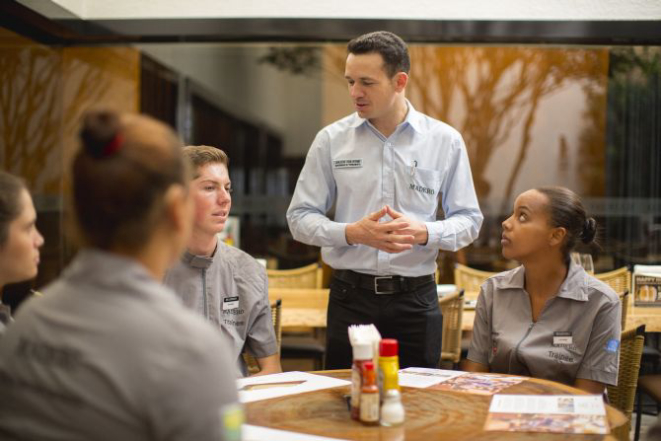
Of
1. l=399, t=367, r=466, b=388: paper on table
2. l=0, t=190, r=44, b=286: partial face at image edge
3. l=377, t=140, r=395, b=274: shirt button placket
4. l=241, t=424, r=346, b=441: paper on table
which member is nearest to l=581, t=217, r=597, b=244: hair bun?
l=377, t=140, r=395, b=274: shirt button placket

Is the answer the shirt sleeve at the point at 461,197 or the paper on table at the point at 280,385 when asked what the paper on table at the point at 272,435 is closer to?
the paper on table at the point at 280,385

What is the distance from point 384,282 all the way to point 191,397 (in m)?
1.92

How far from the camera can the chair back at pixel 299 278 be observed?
5184 millimetres

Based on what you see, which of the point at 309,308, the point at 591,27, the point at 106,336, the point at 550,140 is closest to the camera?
the point at 106,336

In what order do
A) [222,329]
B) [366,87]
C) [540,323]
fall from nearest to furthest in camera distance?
[222,329] < [540,323] < [366,87]

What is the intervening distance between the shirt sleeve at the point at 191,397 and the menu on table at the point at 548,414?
903 millimetres

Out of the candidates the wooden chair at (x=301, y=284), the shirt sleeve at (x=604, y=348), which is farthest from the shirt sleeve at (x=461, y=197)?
the wooden chair at (x=301, y=284)

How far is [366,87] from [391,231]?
0.62 metres

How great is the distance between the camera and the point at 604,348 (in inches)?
104

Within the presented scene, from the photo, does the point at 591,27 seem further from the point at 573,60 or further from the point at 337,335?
the point at 337,335

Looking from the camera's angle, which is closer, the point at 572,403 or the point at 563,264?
the point at 572,403

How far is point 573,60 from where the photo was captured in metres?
6.11

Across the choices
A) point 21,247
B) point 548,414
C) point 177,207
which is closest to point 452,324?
point 548,414

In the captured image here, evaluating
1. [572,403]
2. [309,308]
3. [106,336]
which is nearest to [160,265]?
[106,336]
